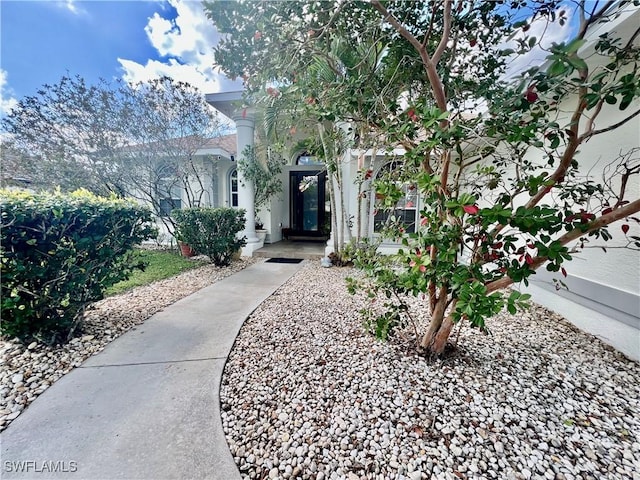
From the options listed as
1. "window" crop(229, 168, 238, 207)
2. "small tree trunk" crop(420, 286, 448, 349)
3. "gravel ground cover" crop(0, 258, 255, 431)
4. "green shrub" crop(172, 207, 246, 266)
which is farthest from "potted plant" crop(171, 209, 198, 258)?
"small tree trunk" crop(420, 286, 448, 349)

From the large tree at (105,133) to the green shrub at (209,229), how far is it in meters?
2.36

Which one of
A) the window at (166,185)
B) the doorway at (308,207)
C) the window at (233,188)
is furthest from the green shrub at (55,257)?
the window at (233,188)

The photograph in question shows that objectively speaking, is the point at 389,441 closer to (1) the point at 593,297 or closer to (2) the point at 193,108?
(1) the point at 593,297

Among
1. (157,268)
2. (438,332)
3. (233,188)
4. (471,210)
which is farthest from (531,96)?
(233,188)

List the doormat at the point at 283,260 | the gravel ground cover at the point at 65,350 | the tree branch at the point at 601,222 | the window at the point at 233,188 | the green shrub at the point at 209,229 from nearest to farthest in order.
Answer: the tree branch at the point at 601,222 → the gravel ground cover at the point at 65,350 → the green shrub at the point at 209,229 → the doormat at the point at 283,260 → the window at the point at 233,188

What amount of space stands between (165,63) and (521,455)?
9.71m

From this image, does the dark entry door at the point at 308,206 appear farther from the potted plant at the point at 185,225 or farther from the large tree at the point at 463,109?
the large tree at the point at 463,109

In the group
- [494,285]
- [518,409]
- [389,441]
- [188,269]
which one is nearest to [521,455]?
[518,409]

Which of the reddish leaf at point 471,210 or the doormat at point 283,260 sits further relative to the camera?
the doormat at point 283,260

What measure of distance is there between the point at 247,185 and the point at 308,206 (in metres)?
3.08

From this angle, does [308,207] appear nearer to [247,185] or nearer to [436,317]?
[247,185]

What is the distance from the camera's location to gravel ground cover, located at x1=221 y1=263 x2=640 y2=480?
1612mm

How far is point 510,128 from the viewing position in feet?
5.76

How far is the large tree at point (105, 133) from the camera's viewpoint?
283 inches
